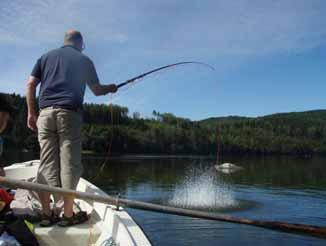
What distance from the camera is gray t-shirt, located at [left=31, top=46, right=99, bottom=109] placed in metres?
4.47

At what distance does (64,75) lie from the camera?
451 cm

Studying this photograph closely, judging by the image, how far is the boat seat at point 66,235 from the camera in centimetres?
401

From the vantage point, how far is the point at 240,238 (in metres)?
14.5

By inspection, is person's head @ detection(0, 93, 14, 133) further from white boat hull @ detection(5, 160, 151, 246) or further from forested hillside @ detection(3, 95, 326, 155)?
forested hillside @ detection(3, 95, 326, 155)

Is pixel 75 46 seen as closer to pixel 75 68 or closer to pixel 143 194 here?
pixel 75 68

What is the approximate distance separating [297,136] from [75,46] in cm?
18882

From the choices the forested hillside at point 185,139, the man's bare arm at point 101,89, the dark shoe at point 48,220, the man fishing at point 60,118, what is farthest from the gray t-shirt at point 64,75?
the forested hillside at point 185,139

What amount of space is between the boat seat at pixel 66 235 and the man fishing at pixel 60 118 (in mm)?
140

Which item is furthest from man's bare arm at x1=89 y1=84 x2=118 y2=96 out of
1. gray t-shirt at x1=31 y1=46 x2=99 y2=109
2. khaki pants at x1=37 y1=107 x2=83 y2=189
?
khaki pants at x1=37 y1=107 x2=83 y2=189

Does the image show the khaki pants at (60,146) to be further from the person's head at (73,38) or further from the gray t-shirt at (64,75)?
the person's head at (73,38)

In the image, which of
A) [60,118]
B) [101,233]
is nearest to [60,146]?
[60,118]

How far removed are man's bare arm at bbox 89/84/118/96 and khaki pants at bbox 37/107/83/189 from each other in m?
0.42

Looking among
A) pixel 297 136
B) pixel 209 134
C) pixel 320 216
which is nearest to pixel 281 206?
pixel 320 216

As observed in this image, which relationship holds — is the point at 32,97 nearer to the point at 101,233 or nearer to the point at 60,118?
the point at 60,118
